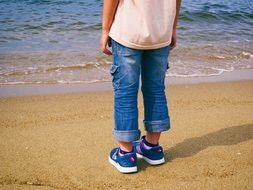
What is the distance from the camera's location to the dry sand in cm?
276

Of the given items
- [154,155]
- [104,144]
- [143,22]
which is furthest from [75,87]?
[143,22]

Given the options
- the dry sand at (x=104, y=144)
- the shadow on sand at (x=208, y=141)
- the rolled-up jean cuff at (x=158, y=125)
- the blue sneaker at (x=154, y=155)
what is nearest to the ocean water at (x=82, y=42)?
the dry sand at (x=104, y=144)

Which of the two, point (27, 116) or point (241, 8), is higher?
point (27, 116)

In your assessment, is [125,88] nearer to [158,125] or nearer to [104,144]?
[158,125]

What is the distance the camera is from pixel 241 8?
13.0 metres

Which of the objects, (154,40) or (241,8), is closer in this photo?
(154,40)

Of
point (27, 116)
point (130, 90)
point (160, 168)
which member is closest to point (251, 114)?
point (160, 168)

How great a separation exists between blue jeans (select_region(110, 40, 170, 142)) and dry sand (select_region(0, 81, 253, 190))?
0.36 m

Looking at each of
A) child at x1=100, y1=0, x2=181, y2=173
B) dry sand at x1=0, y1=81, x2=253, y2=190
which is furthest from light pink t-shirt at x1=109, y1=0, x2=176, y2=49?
dry sand at x1=0, y1=81, x2=253, y2=190

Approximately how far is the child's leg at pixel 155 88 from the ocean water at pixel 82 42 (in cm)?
267

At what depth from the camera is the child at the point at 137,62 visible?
2.51 m

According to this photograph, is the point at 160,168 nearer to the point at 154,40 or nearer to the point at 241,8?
the point at 154,40

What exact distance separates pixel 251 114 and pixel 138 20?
2.18 meters

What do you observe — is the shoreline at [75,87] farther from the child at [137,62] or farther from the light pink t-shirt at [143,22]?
the light pink t-shirt at [143,22]
